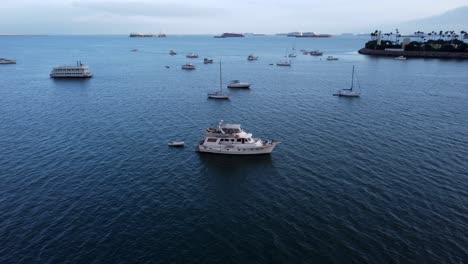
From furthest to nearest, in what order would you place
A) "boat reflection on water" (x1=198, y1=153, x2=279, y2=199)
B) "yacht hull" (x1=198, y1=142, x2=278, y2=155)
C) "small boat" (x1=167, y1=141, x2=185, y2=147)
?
"small boat" (x1=167, y1=141, x2=185, y2=147) → "yacht hull" (x1=198, y1=142, x2=278, y2=155) → "boat reflection on water" (x1=198, y1=153, x2=279, y2=199)

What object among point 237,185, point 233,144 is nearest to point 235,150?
point 233,144

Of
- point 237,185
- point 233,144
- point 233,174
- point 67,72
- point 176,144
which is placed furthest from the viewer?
point 67,72

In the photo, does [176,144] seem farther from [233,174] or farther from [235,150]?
[233,174]

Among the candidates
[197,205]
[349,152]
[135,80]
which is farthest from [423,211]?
[135,80]

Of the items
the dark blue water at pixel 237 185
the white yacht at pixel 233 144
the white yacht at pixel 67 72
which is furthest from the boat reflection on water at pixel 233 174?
the white yacht at pixel 67 72

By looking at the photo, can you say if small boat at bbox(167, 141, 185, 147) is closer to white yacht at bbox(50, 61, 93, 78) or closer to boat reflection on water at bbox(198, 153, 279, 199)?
boat reflection on water at bbox(198, 153, 279, 199)

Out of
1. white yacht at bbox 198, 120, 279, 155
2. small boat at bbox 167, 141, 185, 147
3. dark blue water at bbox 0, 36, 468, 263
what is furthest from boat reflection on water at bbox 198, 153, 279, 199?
small boat at bbox 167, 141, 185, 147
